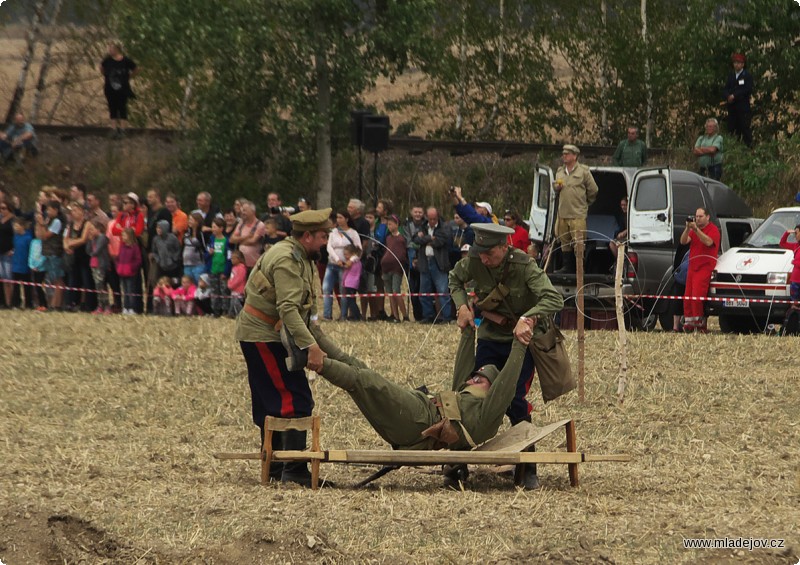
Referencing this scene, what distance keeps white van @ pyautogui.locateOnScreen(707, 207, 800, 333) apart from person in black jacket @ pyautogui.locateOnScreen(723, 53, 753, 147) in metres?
8.77

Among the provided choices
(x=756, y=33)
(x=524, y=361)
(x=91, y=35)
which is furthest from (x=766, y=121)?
(x=524, y=361)

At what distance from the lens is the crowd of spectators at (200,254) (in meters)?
20.4

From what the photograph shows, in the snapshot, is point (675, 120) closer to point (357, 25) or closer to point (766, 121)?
point (766, 121)

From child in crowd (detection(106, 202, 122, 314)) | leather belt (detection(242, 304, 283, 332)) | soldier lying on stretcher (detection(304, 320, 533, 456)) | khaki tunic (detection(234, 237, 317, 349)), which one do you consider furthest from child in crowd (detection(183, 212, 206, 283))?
soldier lying on stretcher (detection(304, 320, 533, 456))

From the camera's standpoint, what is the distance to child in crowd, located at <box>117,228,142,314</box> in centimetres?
2220

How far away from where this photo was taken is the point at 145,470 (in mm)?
11211

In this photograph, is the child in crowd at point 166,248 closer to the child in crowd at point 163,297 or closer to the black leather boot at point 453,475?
the child in crowd at point 163,297

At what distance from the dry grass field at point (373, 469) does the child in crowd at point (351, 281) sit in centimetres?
225

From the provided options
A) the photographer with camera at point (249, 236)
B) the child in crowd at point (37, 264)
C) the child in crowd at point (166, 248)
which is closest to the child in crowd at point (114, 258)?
the child in crowd at point (166, 248)

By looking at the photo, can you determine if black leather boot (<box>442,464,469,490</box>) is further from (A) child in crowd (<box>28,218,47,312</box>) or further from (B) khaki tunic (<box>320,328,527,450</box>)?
(A) child in crowd (<box>28,218,47,312</box>)

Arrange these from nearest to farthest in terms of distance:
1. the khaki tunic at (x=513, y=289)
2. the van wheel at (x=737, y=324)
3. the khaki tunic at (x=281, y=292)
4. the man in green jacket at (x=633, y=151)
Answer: the khaki tunic at (x=281, y=292) → the khaki tunic at (x=513, y=289) → the van wheel at (x=737, y=324) → the man in green jacket at (x=633, y=151)

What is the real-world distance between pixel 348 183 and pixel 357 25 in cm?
375

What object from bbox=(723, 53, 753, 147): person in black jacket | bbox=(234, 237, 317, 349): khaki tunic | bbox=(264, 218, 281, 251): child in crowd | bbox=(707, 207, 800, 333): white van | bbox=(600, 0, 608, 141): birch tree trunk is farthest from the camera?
bbox=(600, 0, 608, 141): birch tree trunk

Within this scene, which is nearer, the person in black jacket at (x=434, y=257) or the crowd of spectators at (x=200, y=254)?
the person in black jacket at (x=434, y=257)
